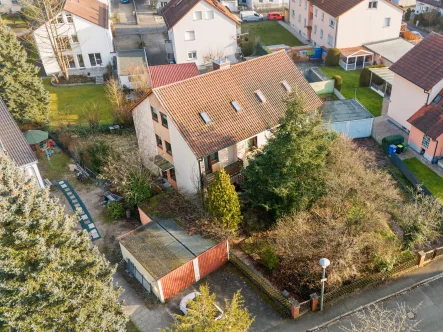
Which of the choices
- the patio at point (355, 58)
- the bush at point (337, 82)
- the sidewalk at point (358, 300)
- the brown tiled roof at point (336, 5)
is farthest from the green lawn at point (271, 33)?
the sidewalk at point (358, 300)

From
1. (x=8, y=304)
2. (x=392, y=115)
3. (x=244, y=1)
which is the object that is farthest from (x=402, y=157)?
(x=244, y=1)

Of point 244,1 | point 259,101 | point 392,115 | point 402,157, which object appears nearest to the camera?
point 259,101

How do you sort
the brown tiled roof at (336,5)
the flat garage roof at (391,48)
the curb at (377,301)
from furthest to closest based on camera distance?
the brown tiled roof at (336,5)
the flat garage roof at (391,48)
the curb at (377,301)

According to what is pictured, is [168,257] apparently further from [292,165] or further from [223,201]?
[292,165]

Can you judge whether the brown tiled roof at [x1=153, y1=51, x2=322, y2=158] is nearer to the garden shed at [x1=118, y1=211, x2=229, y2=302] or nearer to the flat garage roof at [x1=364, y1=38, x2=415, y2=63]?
the garden shed at [x1=118, y1=211, x2=229, y2=302]

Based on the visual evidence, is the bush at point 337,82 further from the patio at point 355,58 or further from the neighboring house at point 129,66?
the neighboring house at point 129,66

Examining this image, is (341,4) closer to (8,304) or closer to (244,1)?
(244,1)

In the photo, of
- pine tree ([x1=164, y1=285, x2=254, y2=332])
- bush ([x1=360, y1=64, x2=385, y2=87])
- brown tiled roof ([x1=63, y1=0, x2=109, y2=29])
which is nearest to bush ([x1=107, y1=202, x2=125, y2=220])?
pine tree ([x1=164, y1=285, x2=254, y2=332])
